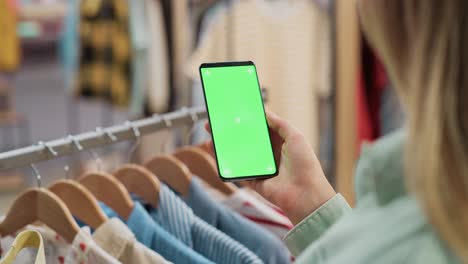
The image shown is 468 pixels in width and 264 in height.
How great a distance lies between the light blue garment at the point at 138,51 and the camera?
2932mm

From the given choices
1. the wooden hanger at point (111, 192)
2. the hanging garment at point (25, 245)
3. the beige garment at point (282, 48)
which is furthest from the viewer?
the beige garment at point (282, 48)

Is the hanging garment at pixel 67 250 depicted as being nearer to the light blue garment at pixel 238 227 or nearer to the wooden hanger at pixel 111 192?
the wooden hanger at pixel 111 192

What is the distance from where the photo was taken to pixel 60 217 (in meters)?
1.12

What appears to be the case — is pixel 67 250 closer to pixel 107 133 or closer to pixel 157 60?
pixel 107 133

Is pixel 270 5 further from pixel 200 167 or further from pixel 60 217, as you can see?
pixel 60 217

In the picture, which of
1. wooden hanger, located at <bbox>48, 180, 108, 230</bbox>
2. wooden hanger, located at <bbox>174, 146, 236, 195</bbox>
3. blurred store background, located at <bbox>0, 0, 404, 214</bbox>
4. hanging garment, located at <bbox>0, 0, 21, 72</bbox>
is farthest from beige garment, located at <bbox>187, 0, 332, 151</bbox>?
wooden hanger, located at <bbox>48, 180, 108, 230</bbox>

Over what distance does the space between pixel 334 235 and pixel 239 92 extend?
0.46 m

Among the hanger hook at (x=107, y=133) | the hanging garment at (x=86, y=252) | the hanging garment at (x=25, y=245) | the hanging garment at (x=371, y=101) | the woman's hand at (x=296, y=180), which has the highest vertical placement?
the hanger hook at (x=107, y=133)

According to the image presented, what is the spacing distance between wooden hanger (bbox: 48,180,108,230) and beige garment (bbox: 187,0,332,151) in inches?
59.5

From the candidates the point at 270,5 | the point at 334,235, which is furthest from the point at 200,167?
the point at 270,5

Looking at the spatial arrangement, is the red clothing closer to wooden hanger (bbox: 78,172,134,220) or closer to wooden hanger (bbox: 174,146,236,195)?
wooden hanger (bbox: 174,146,236,195)

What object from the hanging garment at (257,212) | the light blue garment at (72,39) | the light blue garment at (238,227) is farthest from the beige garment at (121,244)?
the light blue garment at (72,39)

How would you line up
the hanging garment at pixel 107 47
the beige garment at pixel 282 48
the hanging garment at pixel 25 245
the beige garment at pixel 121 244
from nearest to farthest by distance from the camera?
1. the hanging garment at pixel 25 245
2. the beige garment at pixel 121 244
3. the beige garment at pixel 282 48
4. the hanging garment at pixel 107 47

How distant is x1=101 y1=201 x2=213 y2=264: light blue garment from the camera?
1138mm
